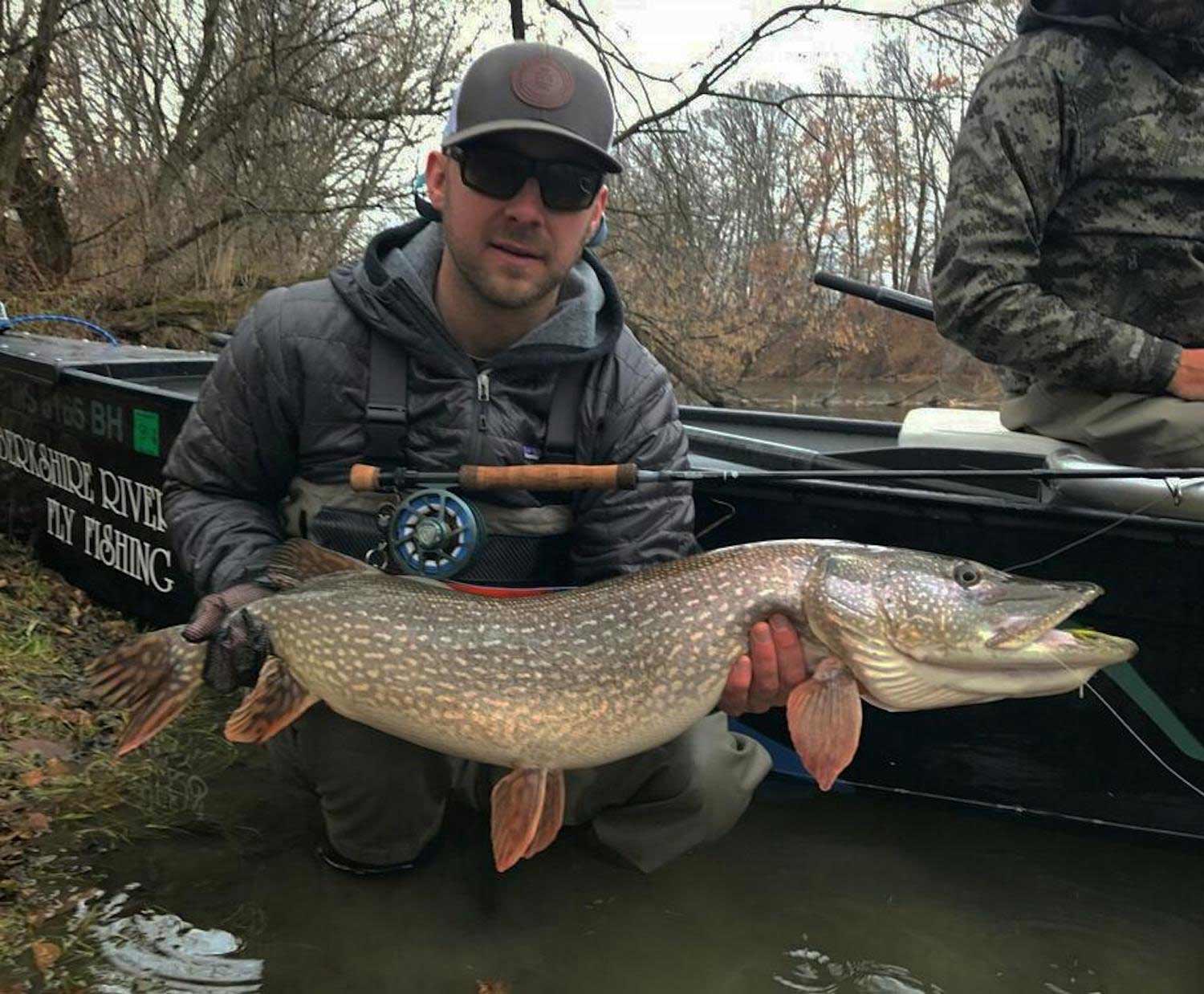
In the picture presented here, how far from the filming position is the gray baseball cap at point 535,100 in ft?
7.49

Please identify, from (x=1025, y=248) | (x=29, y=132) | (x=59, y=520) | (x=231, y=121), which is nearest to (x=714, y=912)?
(x=1025, y=248)

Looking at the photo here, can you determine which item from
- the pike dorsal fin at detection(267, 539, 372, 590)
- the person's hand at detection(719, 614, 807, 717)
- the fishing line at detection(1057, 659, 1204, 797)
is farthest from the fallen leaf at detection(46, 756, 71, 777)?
the fishing line at detection(1057, 659, 1204, 797)

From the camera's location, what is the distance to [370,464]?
96.0 inches

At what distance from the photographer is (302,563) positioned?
2.28m

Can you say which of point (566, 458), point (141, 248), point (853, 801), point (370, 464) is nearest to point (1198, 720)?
point (853, 801)

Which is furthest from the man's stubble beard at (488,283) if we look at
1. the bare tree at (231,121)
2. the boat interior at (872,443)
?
the bare tree at (231,121)

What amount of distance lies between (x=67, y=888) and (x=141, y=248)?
8544 millimetres

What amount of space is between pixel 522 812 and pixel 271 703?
0.55 m

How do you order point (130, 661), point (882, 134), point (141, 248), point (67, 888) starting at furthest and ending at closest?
point (882, 134)
point (141, 248)
point (67, 888)
point (130, 661)

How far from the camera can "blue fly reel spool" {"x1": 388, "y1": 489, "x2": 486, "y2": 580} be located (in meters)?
2.33

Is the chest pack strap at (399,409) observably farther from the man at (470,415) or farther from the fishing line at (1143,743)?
the fishing line at (1143,743)

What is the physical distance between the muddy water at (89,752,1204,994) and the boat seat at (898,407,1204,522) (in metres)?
0.84

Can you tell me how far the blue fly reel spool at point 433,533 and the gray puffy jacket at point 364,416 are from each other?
0.15 meters

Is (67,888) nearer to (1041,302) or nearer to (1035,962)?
(1035,962)
